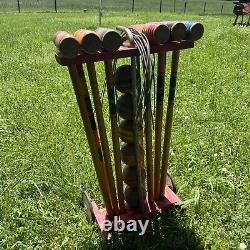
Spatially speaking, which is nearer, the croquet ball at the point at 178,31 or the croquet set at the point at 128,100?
the croquet set at the point at 128,100

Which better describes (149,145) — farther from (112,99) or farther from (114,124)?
(112,99)

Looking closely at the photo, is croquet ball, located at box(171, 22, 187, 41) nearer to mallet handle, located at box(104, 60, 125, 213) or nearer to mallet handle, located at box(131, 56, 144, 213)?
mallet handle, located at box(131, 56, 144, 213)

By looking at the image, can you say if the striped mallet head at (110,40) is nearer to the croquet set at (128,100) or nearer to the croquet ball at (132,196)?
the croquet set at (128,100)

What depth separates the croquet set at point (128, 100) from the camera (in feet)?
7.95

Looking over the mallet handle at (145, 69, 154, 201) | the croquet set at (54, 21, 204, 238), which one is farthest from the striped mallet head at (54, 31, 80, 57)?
the mallet handle at (145, 69, 154, 201)

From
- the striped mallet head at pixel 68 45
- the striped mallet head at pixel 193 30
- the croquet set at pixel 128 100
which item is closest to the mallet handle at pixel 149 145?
the croquet set at pixel 128 100

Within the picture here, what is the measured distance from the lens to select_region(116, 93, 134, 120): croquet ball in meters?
2.87

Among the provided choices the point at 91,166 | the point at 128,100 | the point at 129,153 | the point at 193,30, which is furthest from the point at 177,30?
the point at 91,166

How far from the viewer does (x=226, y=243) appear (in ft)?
10.6

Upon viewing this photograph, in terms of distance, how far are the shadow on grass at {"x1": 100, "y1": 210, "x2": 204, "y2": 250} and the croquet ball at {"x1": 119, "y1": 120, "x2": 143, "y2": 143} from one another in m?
0.87

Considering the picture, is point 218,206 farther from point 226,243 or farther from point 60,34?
point 60,34

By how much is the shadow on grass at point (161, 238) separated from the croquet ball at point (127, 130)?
87 cm

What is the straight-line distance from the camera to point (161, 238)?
3291 millimetres

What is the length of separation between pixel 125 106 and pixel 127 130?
23 cm
